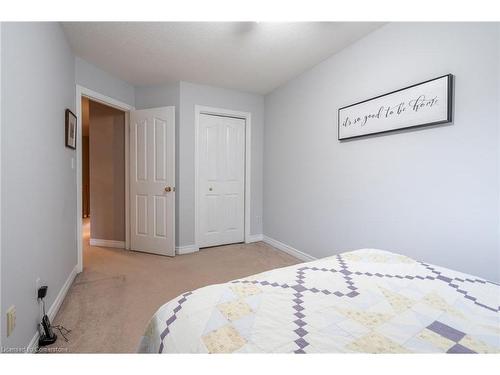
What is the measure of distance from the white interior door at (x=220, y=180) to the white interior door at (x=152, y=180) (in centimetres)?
43

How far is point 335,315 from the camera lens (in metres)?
0.79

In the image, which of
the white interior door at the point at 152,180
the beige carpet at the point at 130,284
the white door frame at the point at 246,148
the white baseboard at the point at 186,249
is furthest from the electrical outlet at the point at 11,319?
the white door frame at the point at 246,148

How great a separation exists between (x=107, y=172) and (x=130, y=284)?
74.5 inches

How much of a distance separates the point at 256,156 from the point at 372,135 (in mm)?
1955

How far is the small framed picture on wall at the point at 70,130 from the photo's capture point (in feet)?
6.88

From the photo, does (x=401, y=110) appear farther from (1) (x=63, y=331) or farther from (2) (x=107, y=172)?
(2) (x=107, y=172)

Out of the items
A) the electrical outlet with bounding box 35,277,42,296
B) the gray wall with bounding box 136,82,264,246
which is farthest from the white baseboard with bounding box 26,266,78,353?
the gray wall with bounding box 136,82,264,246

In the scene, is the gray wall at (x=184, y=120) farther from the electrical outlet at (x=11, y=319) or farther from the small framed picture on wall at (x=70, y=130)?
the electrical outlet at (x=11, y=319)

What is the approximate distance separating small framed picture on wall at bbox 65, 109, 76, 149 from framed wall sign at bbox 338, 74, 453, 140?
2535 millimetres

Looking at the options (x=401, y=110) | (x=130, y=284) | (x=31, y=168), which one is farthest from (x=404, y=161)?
(x=130, y=284)

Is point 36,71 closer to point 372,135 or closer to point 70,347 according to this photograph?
point 70,347

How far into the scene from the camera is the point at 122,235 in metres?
3.42

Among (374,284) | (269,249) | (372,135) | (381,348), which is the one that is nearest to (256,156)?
(269,249)

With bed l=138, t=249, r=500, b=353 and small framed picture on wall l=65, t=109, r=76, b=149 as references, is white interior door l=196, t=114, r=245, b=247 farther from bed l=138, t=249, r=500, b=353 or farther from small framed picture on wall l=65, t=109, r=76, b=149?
bed l=138, t=249, r=500, b=353
